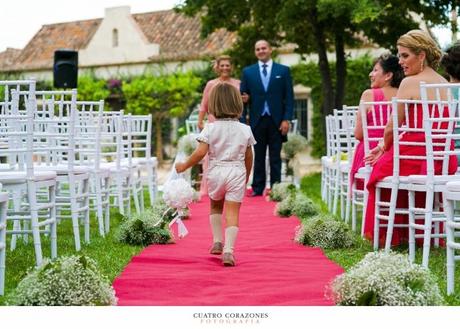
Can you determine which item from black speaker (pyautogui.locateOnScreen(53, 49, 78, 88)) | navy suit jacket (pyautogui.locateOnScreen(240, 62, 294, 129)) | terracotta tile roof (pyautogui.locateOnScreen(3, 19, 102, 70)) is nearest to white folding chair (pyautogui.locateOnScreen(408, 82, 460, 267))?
navy suit jacket (pyautogui.locateOnScreen(240, 62, 294, 129))

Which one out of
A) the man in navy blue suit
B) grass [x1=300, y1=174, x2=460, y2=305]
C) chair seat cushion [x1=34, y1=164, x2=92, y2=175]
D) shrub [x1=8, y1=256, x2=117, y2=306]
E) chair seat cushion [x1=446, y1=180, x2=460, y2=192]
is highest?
the man in navy blue suit

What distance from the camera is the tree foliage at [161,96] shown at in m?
24.9

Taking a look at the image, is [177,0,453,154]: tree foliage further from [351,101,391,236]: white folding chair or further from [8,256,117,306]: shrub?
[8,256,117,306]: shrub

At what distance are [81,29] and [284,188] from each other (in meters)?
13.0

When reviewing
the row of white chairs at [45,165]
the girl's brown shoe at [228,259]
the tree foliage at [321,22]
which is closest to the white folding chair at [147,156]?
the row of white chairs at [45,165]

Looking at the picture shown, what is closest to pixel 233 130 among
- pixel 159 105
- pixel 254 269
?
pixel 254 269

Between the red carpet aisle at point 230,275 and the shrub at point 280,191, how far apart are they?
3385mm

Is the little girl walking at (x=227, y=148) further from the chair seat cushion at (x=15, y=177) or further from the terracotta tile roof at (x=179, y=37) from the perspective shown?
the terracotta tile roof at (x=179, y=37)

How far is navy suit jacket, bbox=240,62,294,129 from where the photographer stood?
11633 mm

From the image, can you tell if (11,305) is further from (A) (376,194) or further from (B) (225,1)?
(B) (225,1)

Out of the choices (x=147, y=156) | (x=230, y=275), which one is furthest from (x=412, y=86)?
(x=147, y=156)

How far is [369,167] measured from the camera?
6.95 m

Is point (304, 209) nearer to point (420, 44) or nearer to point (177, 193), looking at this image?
point (177, 193)
